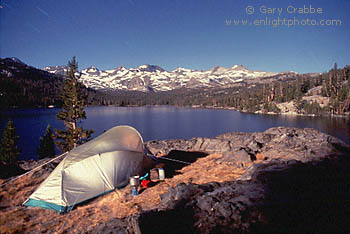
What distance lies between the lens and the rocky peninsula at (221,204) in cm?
535

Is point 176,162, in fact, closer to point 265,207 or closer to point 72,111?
point 265,207

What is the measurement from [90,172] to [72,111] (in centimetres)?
1950

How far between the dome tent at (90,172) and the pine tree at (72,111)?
1646 cm

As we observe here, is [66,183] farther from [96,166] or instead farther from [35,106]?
[35,106]

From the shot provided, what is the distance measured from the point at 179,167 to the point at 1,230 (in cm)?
1056

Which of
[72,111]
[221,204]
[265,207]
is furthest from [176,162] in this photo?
[72,111]

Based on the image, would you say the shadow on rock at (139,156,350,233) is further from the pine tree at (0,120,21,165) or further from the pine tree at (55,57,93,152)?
the pine tree at (0,120,21,165)

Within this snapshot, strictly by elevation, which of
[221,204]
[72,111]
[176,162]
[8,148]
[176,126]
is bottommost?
[176,126]

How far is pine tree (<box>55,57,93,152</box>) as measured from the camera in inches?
1053

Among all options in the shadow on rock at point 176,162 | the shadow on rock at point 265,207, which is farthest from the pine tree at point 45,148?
the shadow on rock at point 265,207

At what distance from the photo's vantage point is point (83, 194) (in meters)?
9.83

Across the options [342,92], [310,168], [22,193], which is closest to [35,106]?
[22,193]

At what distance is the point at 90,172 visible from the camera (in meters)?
10.4

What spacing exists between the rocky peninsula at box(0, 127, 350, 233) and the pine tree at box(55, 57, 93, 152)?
14140mm
